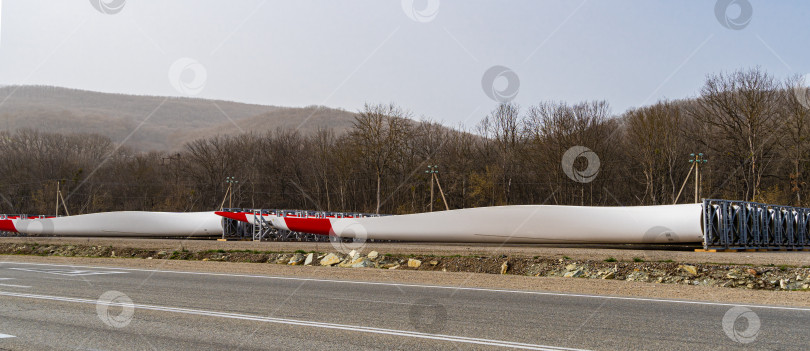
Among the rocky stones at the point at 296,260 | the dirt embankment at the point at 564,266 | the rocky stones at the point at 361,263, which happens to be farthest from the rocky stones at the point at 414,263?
the rocky stones at the point at 296,260

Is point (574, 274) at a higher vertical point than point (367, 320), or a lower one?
higher

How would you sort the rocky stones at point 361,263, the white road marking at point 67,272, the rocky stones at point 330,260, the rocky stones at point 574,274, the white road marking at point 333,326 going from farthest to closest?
the rocky stones at point 330,260 < the rocky stones at point 361,263 < the rocky stones at point 574,274 < the white road marking at point 67,272 < the white road marking at point 333,326

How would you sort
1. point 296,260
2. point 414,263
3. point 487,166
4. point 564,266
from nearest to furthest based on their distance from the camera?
point 564,266, point 414,263, point 296,260, point 487,166

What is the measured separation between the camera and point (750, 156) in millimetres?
56000

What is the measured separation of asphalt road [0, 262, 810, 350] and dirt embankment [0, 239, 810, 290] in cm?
632

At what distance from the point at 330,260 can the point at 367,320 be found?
13.3 meters

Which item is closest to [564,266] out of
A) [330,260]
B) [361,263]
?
[361,263]

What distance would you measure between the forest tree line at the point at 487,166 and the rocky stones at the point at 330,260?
41900mm

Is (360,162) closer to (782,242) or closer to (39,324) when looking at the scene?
(782,242)

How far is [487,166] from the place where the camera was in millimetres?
65062

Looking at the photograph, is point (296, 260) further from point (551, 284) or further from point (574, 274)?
point (551, 284)

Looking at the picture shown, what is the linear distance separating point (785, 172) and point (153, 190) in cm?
7921

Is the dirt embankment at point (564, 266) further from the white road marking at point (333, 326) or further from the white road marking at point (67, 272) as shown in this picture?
the white road marking at point (333, 326)

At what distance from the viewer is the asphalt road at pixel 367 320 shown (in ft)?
24.4
